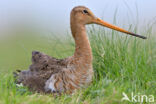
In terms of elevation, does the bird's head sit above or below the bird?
above

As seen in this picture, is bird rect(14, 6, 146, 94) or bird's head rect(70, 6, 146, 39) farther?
bird's head rect(70, 6, 146, 39)

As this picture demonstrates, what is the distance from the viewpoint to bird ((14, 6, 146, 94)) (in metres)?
5.82

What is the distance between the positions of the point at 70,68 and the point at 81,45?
47 centimetres

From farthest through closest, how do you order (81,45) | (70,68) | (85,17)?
(85,17), (81,45), (70,68)

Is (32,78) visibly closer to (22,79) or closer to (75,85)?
(22,79)

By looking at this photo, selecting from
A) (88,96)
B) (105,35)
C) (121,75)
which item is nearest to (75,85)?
(88,96)

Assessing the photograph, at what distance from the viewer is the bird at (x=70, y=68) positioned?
582 centimetres

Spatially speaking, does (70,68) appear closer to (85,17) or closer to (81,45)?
(81,45)

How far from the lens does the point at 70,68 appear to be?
5941 millimetres

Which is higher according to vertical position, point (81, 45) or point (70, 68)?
point (81, 45)

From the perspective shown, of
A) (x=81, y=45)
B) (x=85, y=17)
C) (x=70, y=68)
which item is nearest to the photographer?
(x=70, y=68)

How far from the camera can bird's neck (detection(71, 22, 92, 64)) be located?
19.8 ft

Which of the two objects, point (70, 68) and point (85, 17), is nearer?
point (70, 68)

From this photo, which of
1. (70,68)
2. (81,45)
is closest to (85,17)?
(81,45)
